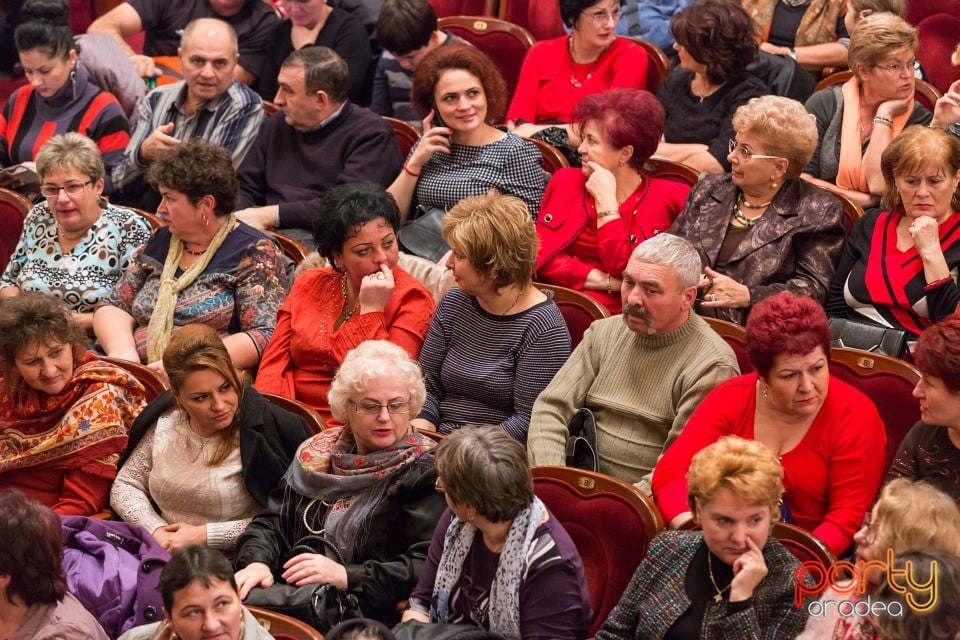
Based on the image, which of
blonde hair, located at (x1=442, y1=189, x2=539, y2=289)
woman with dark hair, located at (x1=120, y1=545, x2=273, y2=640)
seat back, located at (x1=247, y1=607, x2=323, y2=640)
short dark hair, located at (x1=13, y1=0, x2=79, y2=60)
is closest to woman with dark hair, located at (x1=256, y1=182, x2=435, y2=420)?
blonde hair, located at (x1=442, y1=189, x2=539, y2=289)

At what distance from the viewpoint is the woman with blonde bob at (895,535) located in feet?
7.89

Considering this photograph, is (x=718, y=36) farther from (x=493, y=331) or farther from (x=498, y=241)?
(x=493, y=331)

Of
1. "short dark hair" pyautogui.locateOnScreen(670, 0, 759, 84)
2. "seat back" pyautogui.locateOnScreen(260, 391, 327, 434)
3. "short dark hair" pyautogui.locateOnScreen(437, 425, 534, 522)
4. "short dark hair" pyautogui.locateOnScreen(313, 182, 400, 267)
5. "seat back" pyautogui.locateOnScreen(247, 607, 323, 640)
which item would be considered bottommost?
"seat back" pyautogui.locateOnScreen(247, 607, 323, 640)

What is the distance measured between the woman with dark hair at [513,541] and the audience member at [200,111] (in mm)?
2425

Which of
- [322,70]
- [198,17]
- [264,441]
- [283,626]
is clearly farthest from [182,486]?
[198,17]

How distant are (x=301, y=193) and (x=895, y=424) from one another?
7.36 feet

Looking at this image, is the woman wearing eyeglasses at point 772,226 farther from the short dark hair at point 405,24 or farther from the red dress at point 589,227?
the short dark hair at point 405,24

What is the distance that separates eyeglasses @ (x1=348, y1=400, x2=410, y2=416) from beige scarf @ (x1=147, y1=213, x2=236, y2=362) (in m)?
1.12

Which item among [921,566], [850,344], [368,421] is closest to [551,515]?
[368,421]

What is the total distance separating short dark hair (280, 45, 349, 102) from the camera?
459 cm

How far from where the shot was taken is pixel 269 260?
160 inches

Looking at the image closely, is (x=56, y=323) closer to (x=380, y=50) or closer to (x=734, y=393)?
(x=734, y=393)

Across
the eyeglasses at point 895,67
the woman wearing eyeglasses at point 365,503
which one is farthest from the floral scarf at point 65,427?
the eyeglasses at point 895,67

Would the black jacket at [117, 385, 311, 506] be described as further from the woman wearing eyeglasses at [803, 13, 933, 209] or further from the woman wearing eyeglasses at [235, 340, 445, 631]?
the woman wearing eyeglasses at [803, 13, 933, 209]
